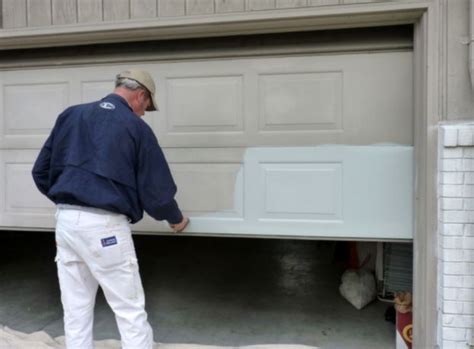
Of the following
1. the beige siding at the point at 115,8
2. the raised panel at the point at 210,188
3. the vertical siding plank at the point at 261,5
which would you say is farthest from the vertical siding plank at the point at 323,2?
the raised panel at the point at 210,188

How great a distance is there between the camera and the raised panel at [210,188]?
3.00m

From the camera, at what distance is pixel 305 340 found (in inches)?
124

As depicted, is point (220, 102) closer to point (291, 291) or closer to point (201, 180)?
point (201, 180)

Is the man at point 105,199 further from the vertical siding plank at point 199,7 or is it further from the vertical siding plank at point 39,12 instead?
the vertical siding plank at point 39,12

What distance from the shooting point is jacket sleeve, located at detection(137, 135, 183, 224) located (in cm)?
238

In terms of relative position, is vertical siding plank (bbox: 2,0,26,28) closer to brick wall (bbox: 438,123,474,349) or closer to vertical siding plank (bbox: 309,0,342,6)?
vertical siding plank (bbox: 309,0,342,6)

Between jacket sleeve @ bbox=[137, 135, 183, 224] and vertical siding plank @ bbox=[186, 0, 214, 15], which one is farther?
vertical siding plank @ bbox=[186, 0, 214, 15]

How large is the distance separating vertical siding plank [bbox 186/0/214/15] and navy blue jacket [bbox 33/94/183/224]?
818 mm

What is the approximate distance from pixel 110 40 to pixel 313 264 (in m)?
3.59

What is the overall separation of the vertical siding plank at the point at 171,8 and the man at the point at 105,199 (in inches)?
23.0

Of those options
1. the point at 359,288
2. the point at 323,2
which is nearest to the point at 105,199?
the point at 323,2

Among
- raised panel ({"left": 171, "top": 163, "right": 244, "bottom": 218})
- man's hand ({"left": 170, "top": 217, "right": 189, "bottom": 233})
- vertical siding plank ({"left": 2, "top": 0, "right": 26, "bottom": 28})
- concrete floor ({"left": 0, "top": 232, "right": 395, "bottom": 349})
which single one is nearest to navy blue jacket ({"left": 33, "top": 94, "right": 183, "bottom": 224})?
man's hand ({"left": 170, "top": 217, "right": 189, "bottom": 233})

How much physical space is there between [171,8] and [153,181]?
122 cm

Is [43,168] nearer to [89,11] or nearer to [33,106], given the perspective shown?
[33,106]
